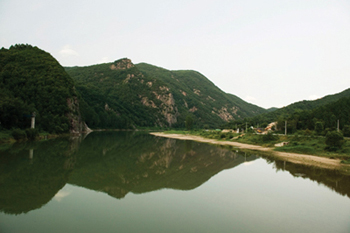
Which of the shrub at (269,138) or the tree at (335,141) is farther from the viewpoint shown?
the shrub at (269,138)

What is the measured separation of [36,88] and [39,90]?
858mm

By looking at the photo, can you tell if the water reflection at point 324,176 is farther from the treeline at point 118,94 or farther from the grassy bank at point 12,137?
the treeline at point 118,94

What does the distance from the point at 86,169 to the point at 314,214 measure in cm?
1393

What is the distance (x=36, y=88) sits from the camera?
56344 mm

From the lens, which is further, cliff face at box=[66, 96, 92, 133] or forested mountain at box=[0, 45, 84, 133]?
cliff face at box=[66, 96, 92, 133]

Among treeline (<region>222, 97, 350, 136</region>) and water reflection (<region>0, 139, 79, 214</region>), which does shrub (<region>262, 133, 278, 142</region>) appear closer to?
treeline (<region>222, 97, 350, 136</region>)

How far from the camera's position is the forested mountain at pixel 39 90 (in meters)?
46.1

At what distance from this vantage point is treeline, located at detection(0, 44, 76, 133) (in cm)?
4349

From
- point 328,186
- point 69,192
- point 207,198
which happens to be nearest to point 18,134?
point 69,192

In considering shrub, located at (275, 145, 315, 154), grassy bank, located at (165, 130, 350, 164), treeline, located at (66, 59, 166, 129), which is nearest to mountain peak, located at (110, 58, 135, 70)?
treeline, located at (66, 59, 166, 129)

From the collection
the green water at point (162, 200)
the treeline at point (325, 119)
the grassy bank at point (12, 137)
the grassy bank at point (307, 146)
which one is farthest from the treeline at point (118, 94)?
the green water at point (162, 200)

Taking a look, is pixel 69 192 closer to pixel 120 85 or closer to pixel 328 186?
pixel 328 186

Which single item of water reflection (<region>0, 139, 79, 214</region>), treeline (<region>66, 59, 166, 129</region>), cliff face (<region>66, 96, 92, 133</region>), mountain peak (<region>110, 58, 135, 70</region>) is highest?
mountain peak (<region>110, 58, 135, 70</region>)

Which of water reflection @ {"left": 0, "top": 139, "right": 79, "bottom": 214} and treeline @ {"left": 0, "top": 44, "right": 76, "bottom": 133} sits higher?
treeline @ {"left": 0, "top": 44, "right": 76, "bottom": 133}
